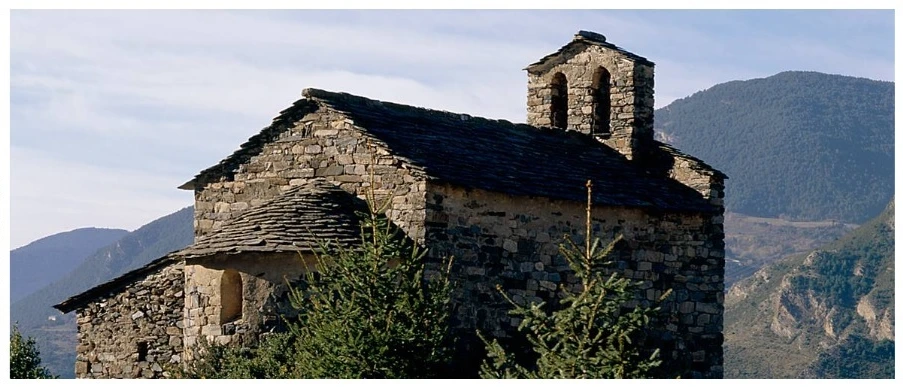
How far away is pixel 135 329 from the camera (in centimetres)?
2098

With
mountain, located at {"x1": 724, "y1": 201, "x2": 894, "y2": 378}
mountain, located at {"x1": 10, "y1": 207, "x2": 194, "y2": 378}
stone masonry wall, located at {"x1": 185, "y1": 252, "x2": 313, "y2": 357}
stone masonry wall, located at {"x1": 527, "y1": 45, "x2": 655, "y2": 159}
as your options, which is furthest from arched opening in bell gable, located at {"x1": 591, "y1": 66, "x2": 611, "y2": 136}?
mountain, located at {"x1": 10, "y1": 207, "x2": 194, "y2": 378}

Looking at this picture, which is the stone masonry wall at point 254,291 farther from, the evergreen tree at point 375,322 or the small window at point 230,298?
the evergreen tree at point 375,322

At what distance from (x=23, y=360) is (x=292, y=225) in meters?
5.54

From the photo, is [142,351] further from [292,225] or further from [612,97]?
[612,97]

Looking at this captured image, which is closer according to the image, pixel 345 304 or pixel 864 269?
pixel 345 304

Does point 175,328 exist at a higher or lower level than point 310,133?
lower

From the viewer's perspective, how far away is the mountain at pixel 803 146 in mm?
102375

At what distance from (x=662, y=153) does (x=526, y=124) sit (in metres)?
1.92

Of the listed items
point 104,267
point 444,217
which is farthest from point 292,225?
point 104,267

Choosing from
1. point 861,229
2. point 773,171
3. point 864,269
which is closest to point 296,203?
point 864,269

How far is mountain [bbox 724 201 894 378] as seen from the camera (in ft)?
162

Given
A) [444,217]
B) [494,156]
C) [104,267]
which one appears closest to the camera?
[444,217]

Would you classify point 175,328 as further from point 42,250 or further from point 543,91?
point 42,250

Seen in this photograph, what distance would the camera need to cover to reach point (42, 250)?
5177 inches
